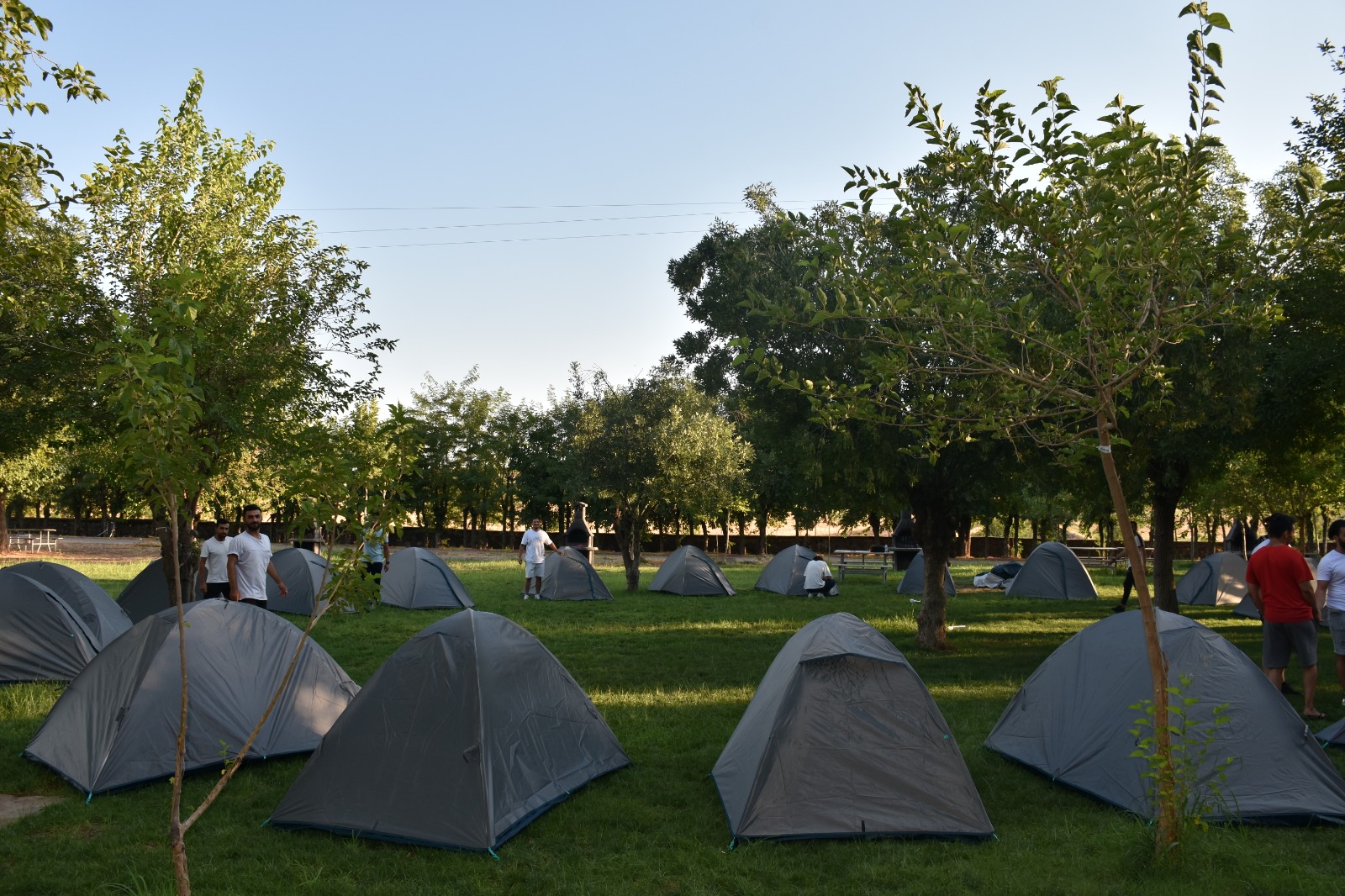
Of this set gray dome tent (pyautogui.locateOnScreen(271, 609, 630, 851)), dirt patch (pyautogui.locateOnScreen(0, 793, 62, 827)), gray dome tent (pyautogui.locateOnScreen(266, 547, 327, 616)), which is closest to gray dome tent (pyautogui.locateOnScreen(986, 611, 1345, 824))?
gray dome tent (pyautogui.locateOnScreen(271, 609, 630, 851))

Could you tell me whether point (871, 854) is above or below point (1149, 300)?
below

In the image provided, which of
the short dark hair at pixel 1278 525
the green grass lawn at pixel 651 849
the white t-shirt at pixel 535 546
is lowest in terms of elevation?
the green grass lawn at pixel 651 849

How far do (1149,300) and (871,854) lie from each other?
11.9ft

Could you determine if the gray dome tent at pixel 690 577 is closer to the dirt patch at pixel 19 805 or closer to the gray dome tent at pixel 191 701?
the gray dome tent at pixel 191 701

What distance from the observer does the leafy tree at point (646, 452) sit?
24031 millimetres

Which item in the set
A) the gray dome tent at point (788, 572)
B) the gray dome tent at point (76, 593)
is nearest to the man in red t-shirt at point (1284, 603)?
the gray dome tent at point (76, 593)

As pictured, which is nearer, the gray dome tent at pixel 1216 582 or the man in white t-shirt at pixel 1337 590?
the man in white t-shirt at pixel 1337 590

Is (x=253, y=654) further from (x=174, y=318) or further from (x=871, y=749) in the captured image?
(x=871, y=749)

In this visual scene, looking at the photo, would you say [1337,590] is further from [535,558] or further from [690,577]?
[690,577]

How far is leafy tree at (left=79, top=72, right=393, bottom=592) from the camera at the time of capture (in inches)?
494

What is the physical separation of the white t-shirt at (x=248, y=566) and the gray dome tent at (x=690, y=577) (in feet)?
44.2

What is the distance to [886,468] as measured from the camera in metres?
12.7

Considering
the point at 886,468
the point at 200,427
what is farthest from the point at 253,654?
the point at 886,468

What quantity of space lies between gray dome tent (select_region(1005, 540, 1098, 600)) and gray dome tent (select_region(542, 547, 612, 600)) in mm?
10414
